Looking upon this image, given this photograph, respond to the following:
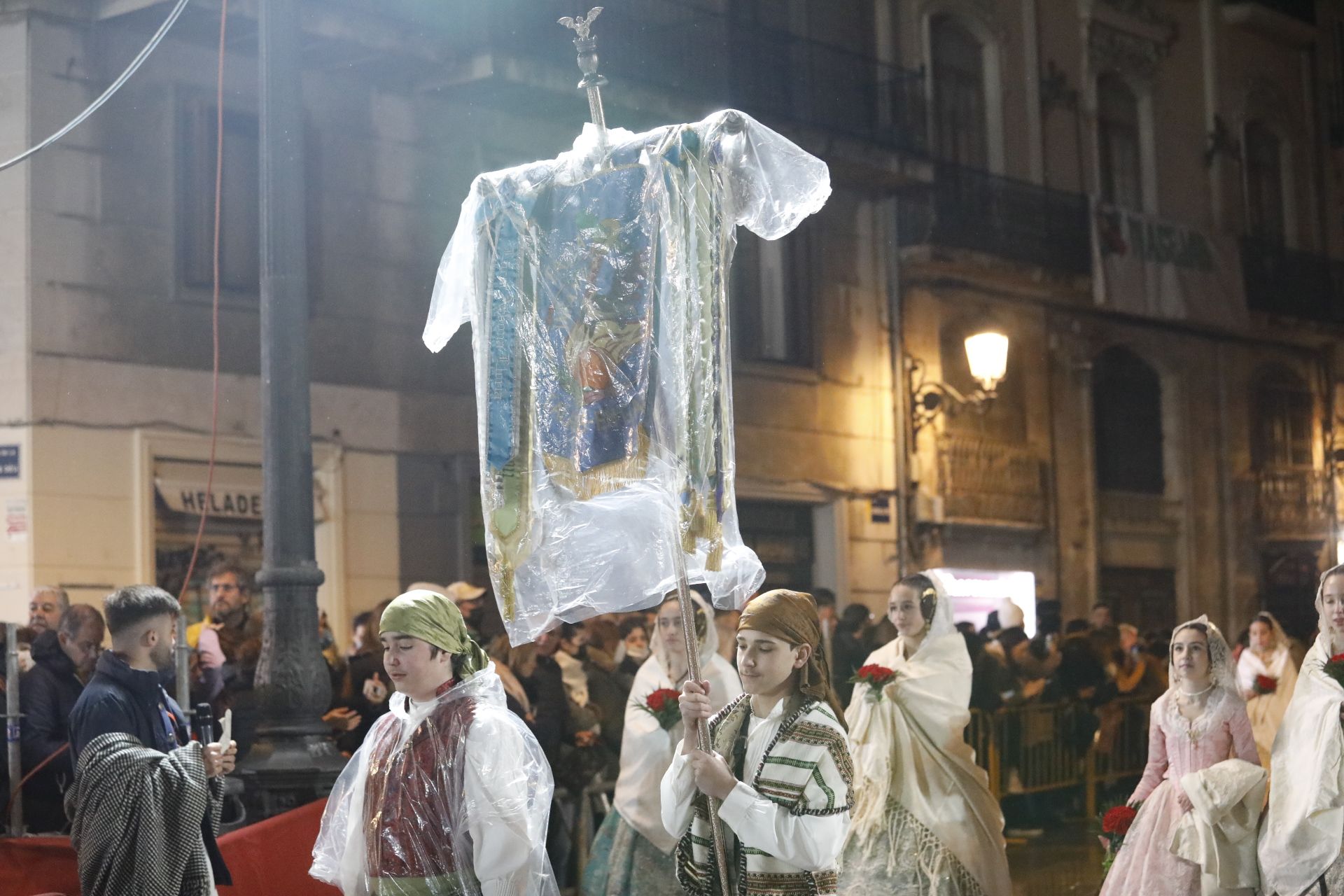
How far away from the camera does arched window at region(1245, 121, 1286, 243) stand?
→ 94.6 ft

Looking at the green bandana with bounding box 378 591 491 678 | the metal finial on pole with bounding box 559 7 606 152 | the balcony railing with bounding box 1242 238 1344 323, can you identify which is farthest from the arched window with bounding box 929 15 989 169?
the green bandana with bounding box 378 591 491 678

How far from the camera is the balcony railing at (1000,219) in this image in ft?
73.1

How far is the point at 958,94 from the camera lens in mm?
23906

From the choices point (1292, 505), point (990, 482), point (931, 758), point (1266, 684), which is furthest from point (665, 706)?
point (1292, 505)

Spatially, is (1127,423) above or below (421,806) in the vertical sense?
above

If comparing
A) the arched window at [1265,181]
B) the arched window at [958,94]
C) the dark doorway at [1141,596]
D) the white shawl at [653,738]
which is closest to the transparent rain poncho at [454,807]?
the white shawl at [653,738]

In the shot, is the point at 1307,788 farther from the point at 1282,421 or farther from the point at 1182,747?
the point at 1282,421

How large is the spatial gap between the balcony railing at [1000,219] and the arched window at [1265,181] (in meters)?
5.61

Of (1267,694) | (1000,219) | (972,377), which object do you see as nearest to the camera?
(1267,694)

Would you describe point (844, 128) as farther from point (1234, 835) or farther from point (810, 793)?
point (810, 793)

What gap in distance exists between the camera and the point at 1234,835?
895 cm

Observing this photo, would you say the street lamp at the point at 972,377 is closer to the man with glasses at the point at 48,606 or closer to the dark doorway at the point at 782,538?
the dark doorway at the point at 782,538

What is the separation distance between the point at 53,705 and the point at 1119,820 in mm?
5010

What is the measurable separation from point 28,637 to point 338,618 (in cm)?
558
